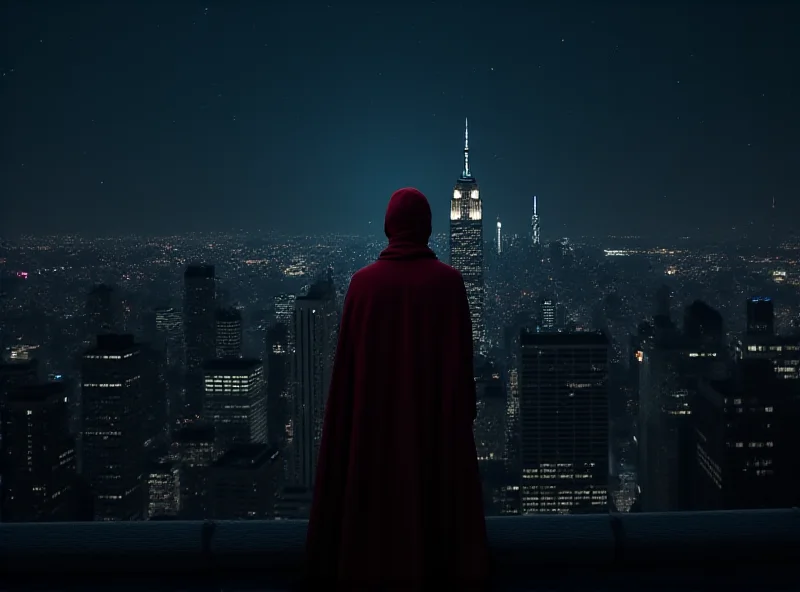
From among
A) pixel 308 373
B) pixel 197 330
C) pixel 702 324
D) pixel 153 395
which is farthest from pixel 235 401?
pixel 702 324

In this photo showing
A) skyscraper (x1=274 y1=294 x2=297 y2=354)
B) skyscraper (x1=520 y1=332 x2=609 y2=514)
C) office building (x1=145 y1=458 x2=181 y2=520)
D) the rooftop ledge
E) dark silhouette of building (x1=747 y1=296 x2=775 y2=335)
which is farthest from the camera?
skyscraper (x1=520 y1=332 x2=609 y2=514)

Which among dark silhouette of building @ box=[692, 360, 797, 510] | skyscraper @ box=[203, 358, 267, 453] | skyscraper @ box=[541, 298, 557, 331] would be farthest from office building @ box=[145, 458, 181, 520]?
dark silhouette of building @ box=[692, 360, 797, 510]

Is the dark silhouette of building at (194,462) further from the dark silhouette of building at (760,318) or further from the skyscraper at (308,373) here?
the dark silhouette of building at (760,318)

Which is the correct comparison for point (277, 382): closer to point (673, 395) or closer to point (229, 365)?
point (229, 365)

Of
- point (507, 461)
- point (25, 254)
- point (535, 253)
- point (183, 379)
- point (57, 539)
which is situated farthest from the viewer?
point (183, 379)

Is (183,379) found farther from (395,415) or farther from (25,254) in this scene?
(395,415)

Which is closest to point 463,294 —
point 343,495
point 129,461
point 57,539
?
point 343,495

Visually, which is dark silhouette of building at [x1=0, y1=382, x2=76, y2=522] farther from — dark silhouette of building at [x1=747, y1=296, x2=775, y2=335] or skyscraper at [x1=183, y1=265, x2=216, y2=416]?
dark silhouette of building at [x1=747, y1=296, x2=775, y2=335]
